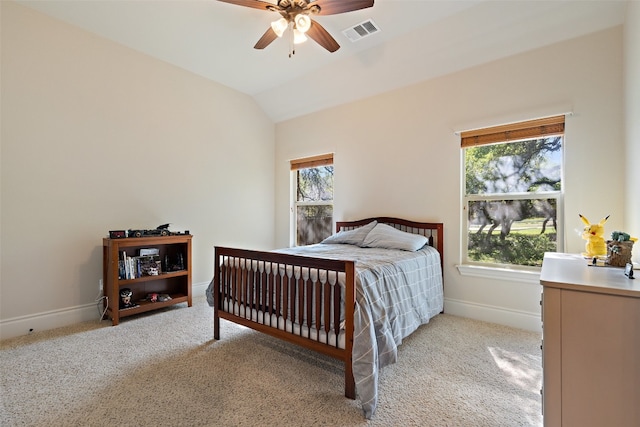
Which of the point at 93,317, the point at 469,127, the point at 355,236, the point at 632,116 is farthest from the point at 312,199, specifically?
the point at 632,116

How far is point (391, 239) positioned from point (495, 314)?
4.06 ft

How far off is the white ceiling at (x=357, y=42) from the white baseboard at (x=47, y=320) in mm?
2788

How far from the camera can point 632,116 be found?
6.47ft

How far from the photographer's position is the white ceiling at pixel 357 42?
8.11 ft

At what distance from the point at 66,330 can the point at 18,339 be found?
0.31 metres

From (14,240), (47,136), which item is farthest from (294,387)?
(47,136)

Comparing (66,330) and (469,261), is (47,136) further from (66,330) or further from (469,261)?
(469,261)

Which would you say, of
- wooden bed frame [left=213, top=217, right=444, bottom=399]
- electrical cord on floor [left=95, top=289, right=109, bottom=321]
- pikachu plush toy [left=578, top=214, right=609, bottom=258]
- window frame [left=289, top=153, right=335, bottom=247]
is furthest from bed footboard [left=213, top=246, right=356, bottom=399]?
window frame [left=289, top=153, right=335, bottom=247]

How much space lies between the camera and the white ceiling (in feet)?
8.11

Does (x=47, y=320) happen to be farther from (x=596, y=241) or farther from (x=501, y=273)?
(x=596, y=241)

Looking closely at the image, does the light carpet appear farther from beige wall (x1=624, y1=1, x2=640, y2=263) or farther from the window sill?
beige wall (x1=624, y1=1, x2=640, y2=263)

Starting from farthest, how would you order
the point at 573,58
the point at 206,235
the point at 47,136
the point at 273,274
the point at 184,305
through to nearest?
the point at 206,235, the point at 184,305, the point at 47,136, the point at 573,58, the point at 273,274

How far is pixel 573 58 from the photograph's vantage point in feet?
8.22

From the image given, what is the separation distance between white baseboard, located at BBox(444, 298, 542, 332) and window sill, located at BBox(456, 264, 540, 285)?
0.29 meters
